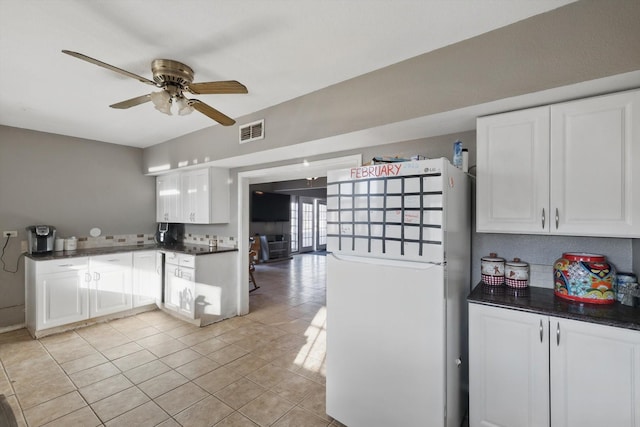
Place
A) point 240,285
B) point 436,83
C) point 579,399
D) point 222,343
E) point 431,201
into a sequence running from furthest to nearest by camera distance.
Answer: point 240,285, point 222,343, point 436,83, point 431,201, point 579,399

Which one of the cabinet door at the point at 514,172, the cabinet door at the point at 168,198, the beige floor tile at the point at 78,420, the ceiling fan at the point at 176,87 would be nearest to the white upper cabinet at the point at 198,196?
the cabinet door at the point at 168,198

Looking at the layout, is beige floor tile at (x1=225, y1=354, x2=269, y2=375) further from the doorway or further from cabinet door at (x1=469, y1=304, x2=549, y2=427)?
cabinet door at (x1=469, y1=304, x2=549, y2=427)

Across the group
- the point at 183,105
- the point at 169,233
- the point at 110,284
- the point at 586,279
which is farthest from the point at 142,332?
the point at 586,279

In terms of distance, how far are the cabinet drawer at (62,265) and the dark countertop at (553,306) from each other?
4.30 m

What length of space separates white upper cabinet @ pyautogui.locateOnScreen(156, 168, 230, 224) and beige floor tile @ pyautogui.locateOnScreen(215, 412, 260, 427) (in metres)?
2.52

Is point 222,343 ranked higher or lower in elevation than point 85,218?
lower

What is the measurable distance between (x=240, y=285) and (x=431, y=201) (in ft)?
10.7

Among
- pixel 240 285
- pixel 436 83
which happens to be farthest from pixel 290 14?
pixel 240 285

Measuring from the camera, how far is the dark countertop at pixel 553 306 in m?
1.48

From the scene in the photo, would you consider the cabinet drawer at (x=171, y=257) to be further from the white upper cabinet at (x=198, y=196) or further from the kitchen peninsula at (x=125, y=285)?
the white upper cabinet at (x=198, y=196)

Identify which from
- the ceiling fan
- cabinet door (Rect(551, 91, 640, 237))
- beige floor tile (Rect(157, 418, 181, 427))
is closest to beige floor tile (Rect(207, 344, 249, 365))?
beige floor tile (Rect(157, 418, 181, 427))

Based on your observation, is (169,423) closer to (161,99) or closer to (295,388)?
(295,388)

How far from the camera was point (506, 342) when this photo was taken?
5.65 ft

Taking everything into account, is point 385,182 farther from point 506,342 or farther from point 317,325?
point 317,325
